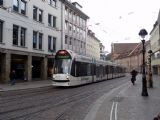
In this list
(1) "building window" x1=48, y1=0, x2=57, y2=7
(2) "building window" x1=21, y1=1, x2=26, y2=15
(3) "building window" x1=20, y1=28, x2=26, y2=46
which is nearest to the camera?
(3) "building window" x1=20, y1=28, x2=26, y2=46

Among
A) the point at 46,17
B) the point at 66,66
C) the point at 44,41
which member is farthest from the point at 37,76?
the point at 66,66

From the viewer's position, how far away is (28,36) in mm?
39562

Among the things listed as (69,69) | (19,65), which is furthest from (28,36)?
(69,69)

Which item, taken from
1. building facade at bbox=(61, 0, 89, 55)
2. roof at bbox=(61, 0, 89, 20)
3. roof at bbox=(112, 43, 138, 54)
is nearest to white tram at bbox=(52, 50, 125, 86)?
building facade at bbox=(61, 0, 89, 55)

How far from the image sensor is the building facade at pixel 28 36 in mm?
34156

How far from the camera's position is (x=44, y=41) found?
4519 centimetres

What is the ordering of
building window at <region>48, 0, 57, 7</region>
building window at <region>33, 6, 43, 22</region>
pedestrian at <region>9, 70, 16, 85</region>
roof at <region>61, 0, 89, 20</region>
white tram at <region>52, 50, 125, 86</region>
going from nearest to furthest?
white tram at <region>52, 50, 125, 86</region> < pedestrian at <region>9, 70, 16, 85</region> < building window at <region>33, 6, 43, 22</region> < building window at <region>48, 0, 57, 7</region> < roof at <region>61, 0, 89, 20</region>

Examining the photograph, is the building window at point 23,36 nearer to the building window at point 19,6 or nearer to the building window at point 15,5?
the building window at point 19,6

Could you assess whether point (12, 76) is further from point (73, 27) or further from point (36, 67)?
point (73, 27)

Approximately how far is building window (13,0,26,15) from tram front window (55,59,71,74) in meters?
12.3

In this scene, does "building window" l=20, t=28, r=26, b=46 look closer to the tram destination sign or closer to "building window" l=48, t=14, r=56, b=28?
"building window" l=48, t=14, r=56, b=28

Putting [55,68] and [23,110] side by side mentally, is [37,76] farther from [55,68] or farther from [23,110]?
[23,110]

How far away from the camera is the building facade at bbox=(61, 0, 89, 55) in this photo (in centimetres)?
5388

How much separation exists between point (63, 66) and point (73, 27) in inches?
1262
